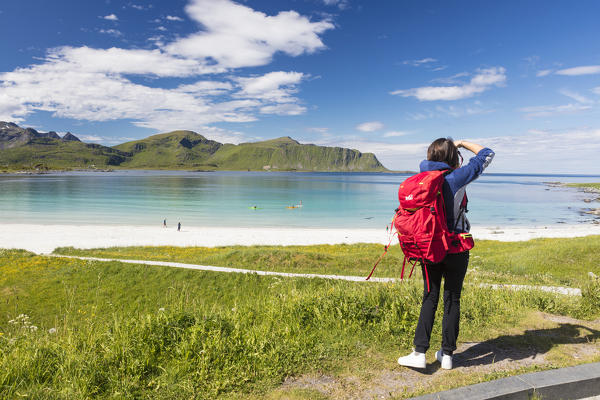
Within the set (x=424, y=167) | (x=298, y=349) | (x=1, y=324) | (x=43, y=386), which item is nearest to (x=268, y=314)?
(x=298, y=349)

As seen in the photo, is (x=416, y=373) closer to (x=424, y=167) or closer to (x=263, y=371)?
(x=263, y=371)

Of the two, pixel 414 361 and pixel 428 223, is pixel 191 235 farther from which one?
pixel 428 223

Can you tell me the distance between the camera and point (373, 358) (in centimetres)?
439

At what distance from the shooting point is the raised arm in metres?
4.08

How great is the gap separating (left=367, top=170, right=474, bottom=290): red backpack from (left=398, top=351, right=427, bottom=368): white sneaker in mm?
1189

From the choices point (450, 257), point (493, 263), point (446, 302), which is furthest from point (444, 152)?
point (493, 263)

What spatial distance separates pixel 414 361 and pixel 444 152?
2.48 m

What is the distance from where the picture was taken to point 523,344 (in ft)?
15.8

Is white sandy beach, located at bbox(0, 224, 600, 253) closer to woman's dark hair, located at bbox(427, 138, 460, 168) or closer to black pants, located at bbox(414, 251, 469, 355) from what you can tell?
black pants, located at bbox(414, 251, 469, 355)

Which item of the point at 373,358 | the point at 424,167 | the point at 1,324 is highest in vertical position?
the point at 424,167

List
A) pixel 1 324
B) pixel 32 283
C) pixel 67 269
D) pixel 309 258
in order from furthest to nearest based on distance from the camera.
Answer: pixel 309 258
pixel 67 269
pixel 32 283
pixel 1 324

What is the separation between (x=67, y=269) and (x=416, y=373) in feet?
60.0

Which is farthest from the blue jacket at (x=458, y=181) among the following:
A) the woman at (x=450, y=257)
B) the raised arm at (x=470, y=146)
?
the raised arm at (x=470, y=146)

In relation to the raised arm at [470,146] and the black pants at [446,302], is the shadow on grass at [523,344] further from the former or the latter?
the raised arm at [470,146]
